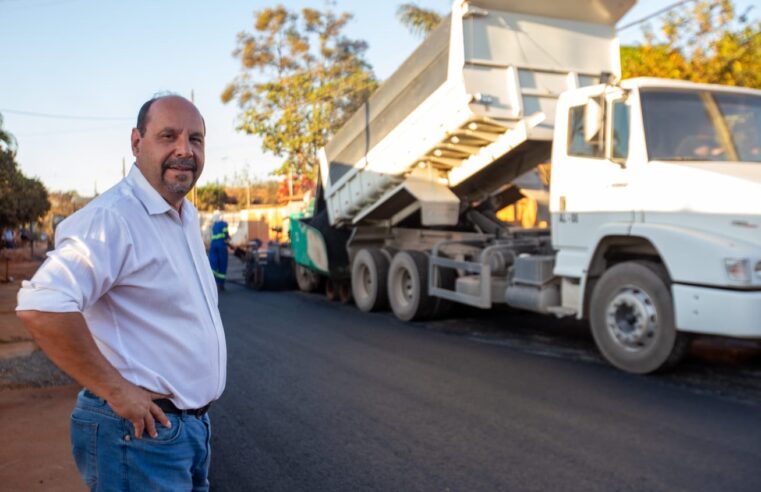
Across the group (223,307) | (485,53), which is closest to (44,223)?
(223,307)

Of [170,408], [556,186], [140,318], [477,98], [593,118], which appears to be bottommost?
[170,408]

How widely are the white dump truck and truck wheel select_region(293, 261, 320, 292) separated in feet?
5.39

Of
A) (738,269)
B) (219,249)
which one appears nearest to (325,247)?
(219,249)

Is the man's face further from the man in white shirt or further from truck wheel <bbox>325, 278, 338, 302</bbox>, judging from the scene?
truck wheel <bbox>325, 278, 338, 302</bbox>

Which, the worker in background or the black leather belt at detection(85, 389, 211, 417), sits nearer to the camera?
the black leather belt at detection(85, 389, 211, 417)

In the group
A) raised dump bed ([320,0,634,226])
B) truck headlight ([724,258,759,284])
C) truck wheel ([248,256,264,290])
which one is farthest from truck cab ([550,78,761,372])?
truck wheel ([248,256,264,290])

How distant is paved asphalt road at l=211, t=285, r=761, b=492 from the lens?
172 inches

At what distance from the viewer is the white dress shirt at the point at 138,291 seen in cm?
197

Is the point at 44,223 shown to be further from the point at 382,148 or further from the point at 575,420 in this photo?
the point at 575,420

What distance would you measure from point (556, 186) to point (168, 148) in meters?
6.54

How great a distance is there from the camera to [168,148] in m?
2.28

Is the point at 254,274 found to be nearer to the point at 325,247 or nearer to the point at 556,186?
the point at 325,247

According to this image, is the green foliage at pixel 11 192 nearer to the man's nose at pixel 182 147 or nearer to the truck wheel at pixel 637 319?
the truck wheel at pixel 637 319

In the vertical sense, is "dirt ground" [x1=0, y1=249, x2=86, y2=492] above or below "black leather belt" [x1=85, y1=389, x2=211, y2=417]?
below
